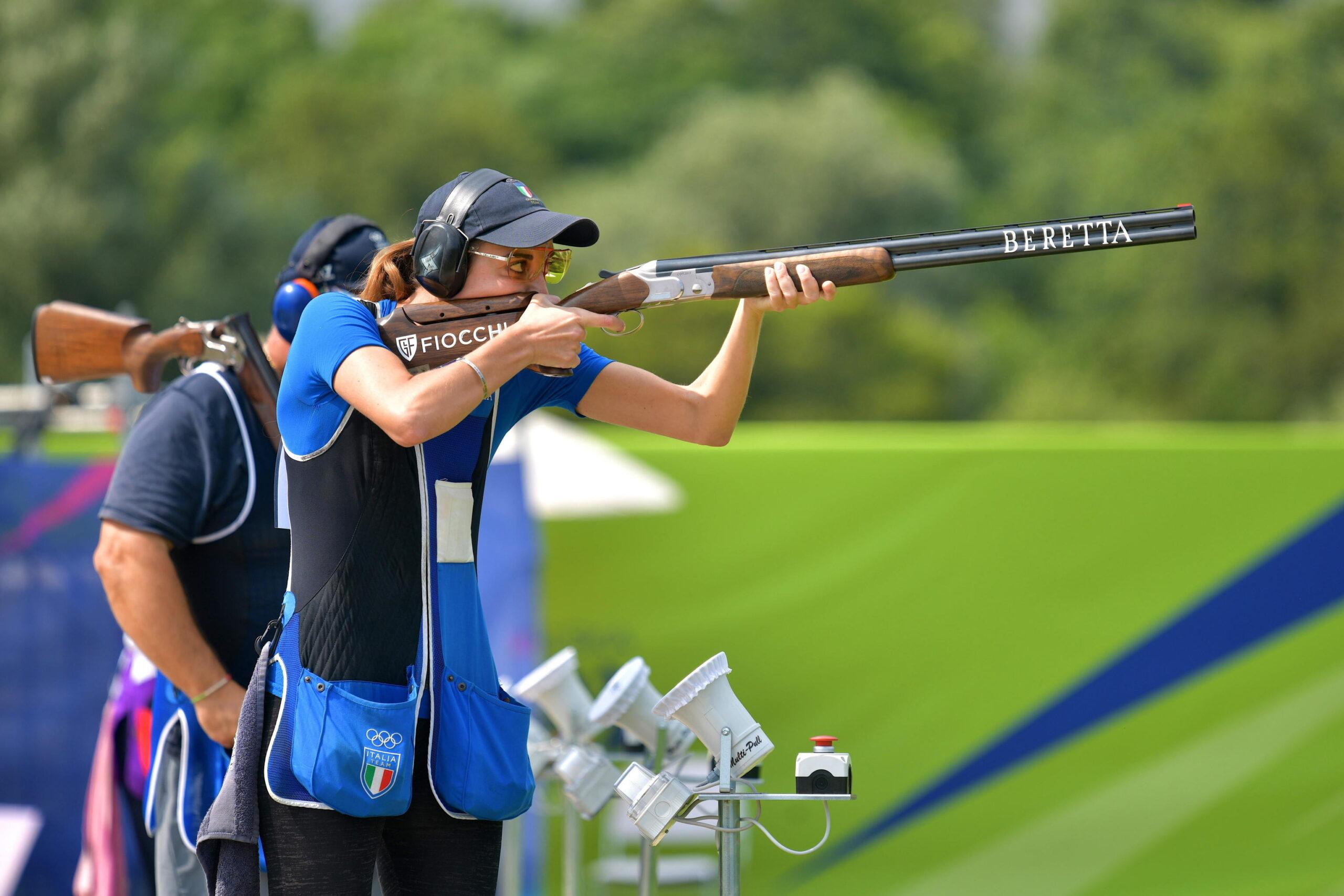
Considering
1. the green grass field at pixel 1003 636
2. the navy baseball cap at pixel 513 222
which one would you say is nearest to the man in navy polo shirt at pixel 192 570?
the navy baseball cap at pixel 513 222

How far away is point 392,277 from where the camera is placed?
2963 millimetres

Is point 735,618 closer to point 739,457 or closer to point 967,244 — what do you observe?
point 739,457

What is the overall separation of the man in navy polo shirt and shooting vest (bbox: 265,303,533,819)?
866mm

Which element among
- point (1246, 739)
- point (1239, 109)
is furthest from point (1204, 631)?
point (1239, 109)

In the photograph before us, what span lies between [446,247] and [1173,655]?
5.36 m

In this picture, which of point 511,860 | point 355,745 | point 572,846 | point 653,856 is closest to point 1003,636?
point 511,860

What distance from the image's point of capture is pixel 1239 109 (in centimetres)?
4097

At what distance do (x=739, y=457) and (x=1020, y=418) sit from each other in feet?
114

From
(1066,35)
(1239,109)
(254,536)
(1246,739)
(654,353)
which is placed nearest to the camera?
(254,536)

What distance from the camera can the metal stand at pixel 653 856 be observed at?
12.0ft

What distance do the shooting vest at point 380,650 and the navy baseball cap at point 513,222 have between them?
15.3 inches

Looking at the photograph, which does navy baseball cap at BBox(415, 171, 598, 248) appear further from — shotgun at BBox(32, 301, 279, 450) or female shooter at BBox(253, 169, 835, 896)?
shotgun at BBox(32, 301, 279, 450)

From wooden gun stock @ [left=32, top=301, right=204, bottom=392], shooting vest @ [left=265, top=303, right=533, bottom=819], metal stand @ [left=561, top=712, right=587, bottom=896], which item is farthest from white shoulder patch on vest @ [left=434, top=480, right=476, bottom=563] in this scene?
metal stand @ [left=561, top=712, right=587, bottom=896]

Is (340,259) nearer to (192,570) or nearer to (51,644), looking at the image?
Result: (192,570)
